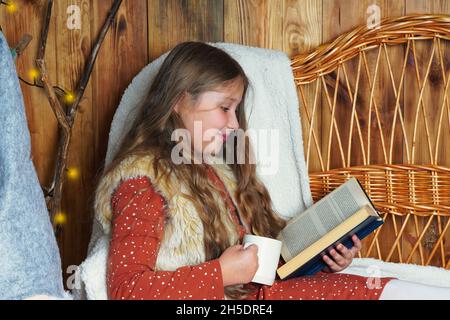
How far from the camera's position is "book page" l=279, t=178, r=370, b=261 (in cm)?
127

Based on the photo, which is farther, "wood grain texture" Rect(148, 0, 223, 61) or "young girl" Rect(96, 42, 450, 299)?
"wood grain texture" Rect(148, 0, 223, 61)

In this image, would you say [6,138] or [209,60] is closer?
[6,138]

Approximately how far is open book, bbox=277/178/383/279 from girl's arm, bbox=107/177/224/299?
0.20 m

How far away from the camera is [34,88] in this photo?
1753 millimetres

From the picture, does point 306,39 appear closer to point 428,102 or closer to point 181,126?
point 428,102

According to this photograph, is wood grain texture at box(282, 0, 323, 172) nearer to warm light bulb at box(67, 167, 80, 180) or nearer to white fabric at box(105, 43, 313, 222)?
white fabric at box(105, 43, 313, 222)

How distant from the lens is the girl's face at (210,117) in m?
1.27

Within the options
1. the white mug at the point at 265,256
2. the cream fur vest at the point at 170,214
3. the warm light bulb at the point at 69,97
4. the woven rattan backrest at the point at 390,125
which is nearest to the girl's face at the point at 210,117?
the cream fur vest at the point at 170,214

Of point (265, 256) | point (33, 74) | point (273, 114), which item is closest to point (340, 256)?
point (265, 256)

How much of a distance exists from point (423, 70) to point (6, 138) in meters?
1.24

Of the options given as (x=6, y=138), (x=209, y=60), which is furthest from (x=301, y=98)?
(x=6, y=138)

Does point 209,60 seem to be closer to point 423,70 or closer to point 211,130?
point 211,130

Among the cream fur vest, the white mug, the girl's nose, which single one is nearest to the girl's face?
the girl's nose
